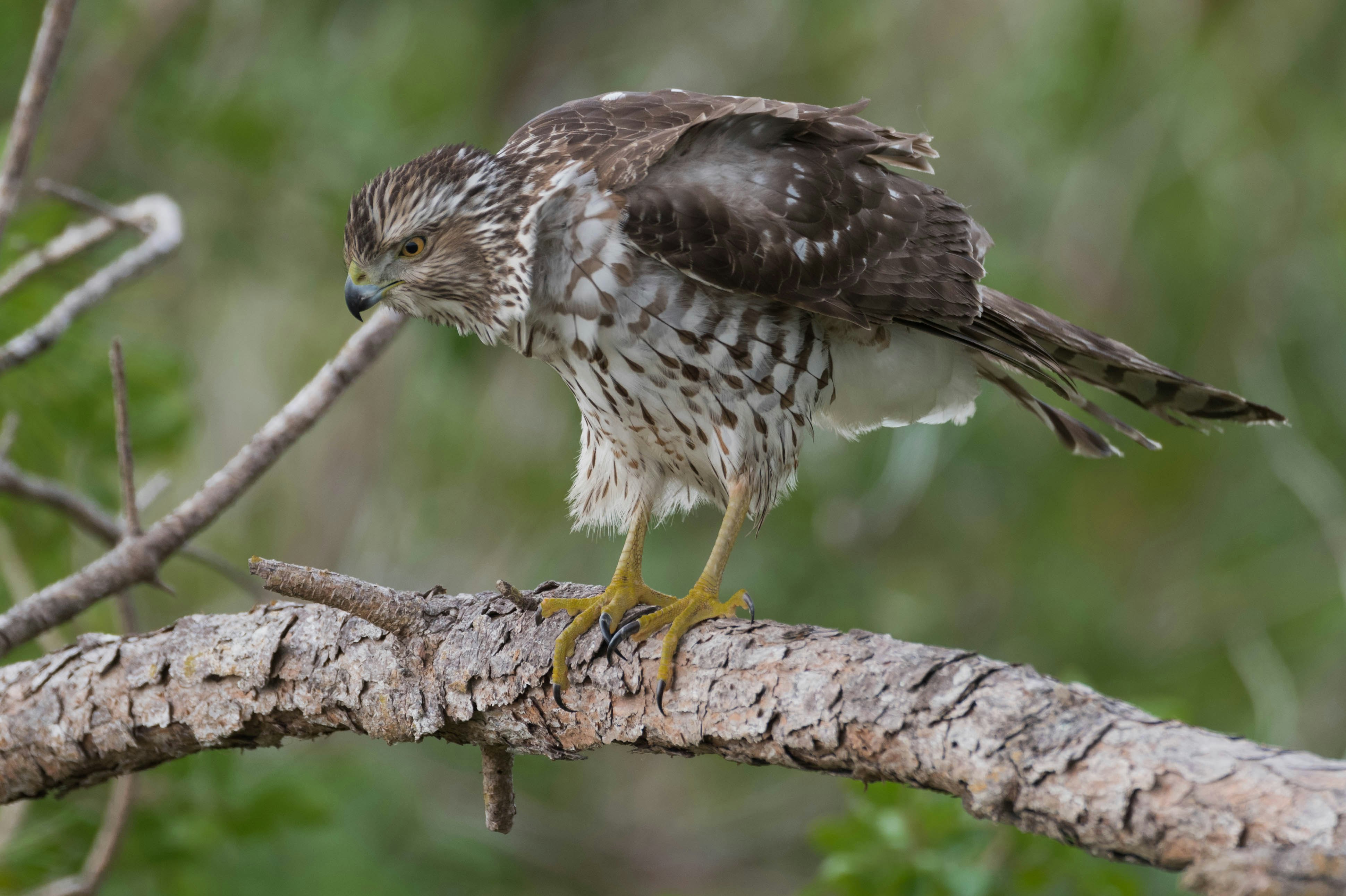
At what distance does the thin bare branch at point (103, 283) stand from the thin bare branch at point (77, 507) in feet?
0.97

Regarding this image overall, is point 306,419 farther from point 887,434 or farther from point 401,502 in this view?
point 401,502

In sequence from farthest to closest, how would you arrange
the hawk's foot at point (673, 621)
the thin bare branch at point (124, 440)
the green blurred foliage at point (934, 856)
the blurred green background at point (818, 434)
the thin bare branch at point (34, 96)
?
the blurred green background at point (818, 434)
the green blurred foliage at point (934, 856)
the thin bare branch at point (34, 96)
the thin bare branch at point (124, 440)
the hawk's foot at point (673, 621)

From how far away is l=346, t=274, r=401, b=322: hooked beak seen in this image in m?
2.70

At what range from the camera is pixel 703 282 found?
8.46 feet

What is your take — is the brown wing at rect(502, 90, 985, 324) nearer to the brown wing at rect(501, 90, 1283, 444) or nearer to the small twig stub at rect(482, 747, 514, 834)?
the brown wing at rect(501, 90, 1283, 444)

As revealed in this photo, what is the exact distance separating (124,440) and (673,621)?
4.26ft

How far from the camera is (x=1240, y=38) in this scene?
5.65 metres

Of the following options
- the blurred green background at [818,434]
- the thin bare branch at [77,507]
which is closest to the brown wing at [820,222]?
the thin bare branch at [77,507]

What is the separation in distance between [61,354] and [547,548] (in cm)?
377

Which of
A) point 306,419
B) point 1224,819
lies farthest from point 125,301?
point 1224,819

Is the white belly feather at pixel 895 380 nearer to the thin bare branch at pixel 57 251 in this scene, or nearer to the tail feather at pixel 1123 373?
the tail feather at pixel 1123 373

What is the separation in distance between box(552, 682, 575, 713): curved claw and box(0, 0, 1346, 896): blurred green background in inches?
74.9

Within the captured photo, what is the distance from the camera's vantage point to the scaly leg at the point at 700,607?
221cm

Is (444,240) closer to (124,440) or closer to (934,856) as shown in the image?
(124,440)
